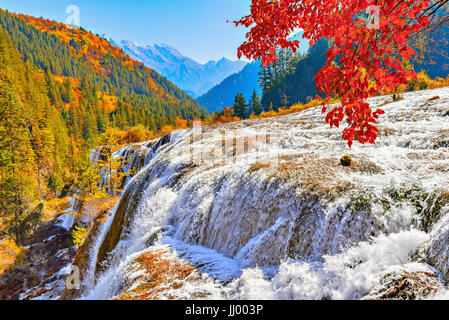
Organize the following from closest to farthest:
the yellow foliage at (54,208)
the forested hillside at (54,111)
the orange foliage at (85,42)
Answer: the forested hillside at (54,111) < the yellow foliage at (54,208) < the orange foliage at (85,42)

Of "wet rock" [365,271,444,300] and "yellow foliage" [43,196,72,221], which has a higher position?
"wet rock" [365,271,444,300]

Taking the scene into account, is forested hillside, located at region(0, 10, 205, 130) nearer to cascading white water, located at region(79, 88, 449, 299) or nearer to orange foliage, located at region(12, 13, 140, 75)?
orange foliage, located at region(12, 13, 140, 75)

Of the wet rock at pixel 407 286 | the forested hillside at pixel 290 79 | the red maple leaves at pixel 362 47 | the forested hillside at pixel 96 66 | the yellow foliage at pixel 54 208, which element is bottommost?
the yellow foliage at pixel 54 208

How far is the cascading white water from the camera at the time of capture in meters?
3.43

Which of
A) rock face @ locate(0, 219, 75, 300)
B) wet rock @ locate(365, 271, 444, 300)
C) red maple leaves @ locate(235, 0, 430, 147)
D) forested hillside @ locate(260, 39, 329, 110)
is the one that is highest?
forested hillside @ locate(260, 39, 329, 110)

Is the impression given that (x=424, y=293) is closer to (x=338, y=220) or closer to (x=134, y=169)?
(x=338, y=220)

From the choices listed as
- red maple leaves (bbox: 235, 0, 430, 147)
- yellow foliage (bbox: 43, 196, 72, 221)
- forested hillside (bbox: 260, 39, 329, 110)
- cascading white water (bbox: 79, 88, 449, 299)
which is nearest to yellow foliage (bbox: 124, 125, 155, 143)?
yellow foliage (bbox: 43, 196, 72, 221)

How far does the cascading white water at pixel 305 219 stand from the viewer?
3434 mm

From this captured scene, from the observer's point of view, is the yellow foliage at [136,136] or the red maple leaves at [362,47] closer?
the red maple leaves at [362,47]

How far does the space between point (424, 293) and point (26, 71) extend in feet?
285

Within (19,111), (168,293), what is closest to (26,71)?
(19,111)

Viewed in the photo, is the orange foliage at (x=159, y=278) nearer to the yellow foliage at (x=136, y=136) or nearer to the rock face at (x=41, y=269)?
the rock face at (x=41, y=269)

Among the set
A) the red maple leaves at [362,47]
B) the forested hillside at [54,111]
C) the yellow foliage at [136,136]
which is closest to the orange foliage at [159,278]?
the red maple leaves at [362,47]

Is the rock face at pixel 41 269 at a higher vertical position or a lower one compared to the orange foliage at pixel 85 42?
lower
